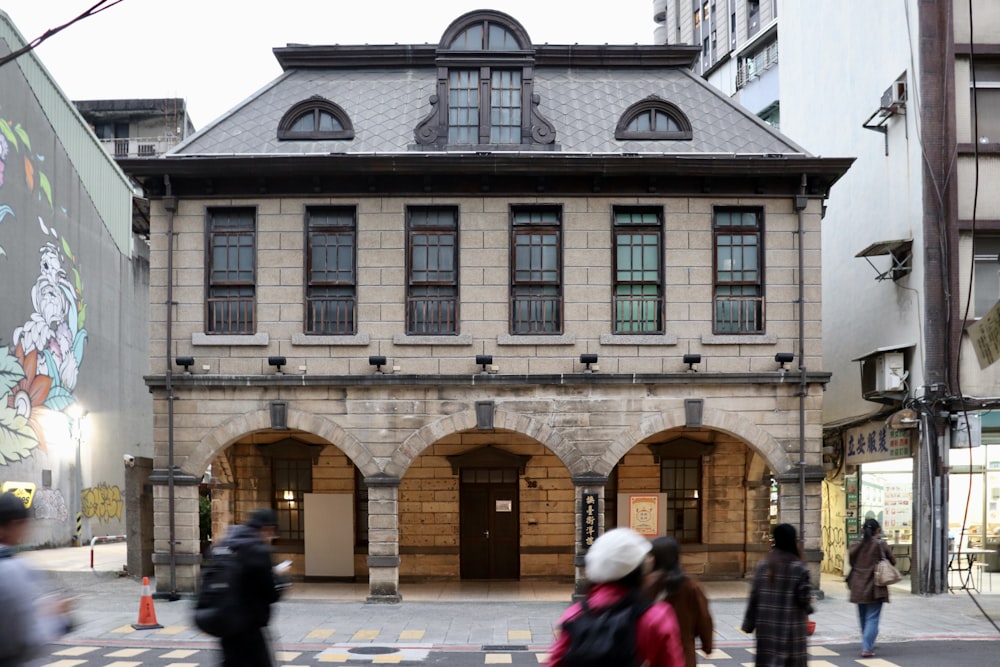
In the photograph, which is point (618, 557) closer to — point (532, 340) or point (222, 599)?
point (222, 599)

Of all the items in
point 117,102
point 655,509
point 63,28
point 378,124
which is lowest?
Result: point 655,509

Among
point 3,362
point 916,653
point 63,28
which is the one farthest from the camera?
point 3,362

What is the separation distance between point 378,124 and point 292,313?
4234 millimetres

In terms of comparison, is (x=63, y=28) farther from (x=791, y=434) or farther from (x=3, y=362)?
(x=3, y=362)

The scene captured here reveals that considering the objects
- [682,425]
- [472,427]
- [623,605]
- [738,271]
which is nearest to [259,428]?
[472,427]

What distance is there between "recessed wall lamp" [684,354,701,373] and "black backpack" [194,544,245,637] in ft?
43.3

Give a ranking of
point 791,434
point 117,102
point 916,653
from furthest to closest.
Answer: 1. point 117,102
2. point 791,434
3. point 916,653

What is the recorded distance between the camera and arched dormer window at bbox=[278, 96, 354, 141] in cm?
2027

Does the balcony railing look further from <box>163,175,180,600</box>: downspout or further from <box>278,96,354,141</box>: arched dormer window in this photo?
<box>163,175,180,600</box>: downspout

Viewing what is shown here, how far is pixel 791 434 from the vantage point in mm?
19359

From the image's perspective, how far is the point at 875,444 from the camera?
2184cm

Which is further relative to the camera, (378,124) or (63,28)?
(378,124)

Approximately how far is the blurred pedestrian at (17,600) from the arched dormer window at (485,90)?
14.5 metres

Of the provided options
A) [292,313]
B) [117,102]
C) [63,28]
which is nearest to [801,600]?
[63,28]
